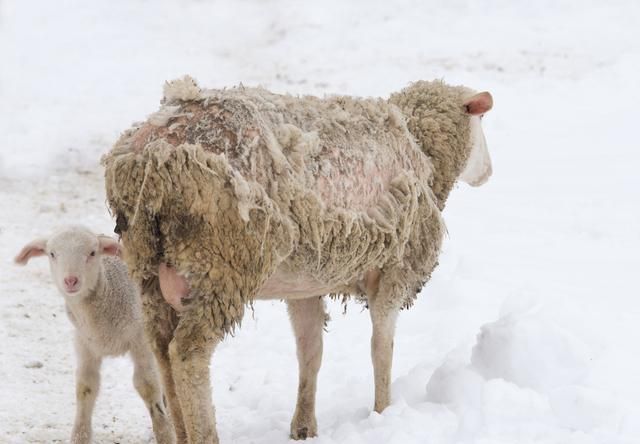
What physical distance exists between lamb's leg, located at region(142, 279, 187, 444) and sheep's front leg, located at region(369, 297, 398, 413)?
4.65 ft

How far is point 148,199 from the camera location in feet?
15.4

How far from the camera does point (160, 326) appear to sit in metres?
5.08

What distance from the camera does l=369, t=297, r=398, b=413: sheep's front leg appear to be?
19.7 feet

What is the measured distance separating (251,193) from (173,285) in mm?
633

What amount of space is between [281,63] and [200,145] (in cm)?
1372

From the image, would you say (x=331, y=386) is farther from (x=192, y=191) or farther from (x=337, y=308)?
(x=192, y=191)

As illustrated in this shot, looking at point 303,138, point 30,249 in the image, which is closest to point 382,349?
point 303,138

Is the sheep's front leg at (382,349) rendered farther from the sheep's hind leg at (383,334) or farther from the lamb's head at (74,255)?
the lamb's head at (74,255)

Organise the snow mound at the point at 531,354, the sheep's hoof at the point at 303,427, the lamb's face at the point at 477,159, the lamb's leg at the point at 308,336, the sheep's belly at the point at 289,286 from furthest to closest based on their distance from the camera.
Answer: the lamb's face at the point at 477,159, the lamb's leg at the point at 308,336, the sheep's hoof at the point at 303,427, the snow mound at the point at 531,354, the sheep's belly at the point at 289,286

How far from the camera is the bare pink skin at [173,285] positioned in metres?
4.86

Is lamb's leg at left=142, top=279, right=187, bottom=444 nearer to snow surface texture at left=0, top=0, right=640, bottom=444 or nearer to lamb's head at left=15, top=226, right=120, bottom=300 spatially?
lamb's head at left=15, top=226, right=120, bottom=300

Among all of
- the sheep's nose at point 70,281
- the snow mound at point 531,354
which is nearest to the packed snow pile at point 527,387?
the snow mound at point 531,354

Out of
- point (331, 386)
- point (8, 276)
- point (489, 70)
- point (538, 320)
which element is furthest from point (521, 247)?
point (489, 70)

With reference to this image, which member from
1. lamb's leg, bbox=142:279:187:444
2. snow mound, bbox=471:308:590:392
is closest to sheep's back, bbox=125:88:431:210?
lamb's leg, bbox=142:279:187:444
